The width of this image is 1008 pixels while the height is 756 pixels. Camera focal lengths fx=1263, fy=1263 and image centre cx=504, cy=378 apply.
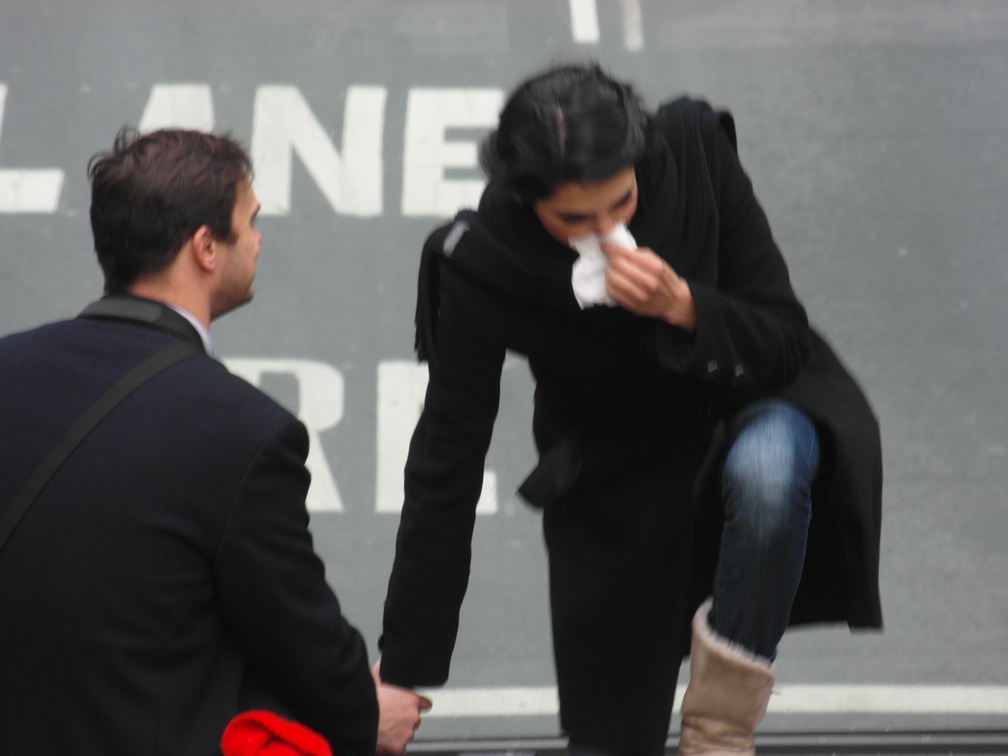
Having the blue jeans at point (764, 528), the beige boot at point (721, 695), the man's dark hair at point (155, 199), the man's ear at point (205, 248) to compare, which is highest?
the man's dark hair at point (155, 199)

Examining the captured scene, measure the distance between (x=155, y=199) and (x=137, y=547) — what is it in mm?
459

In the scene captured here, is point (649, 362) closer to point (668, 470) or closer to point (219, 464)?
point (668, 470)

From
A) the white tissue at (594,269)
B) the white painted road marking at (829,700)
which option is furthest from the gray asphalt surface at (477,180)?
the white tissue at (594,269)

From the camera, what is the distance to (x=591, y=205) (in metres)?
1.63

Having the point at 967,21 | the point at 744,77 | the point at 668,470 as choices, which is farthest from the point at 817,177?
the point at 668,470

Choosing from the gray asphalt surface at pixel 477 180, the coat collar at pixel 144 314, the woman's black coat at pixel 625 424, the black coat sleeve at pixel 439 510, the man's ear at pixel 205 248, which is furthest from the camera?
the gray asphalt surface at pixel 477 180

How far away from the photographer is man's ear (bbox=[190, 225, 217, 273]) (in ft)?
5.15

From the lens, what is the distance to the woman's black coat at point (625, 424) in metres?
1.72

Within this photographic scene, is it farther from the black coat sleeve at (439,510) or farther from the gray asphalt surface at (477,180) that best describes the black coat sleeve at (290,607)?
the gray asphalt surface at (477,180)

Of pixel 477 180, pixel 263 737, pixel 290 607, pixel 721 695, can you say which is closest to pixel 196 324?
pixel 290 607

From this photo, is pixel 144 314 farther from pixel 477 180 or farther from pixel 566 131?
pixel 477 180

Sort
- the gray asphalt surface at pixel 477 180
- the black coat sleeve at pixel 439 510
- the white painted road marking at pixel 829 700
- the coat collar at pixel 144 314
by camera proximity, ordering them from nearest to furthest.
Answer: the coat collar at pixel 144 314
the black coat sleeve at pixel 439 510
the white painted road marking at pixel 829 700
the gray asphalt surface at pixel 477 180

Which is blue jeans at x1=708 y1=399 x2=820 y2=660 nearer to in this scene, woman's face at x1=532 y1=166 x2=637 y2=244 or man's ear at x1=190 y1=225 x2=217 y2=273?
woman's face at x1=532 y1=166 x2=637 y2=244

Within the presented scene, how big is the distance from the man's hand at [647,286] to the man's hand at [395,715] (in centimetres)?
66
